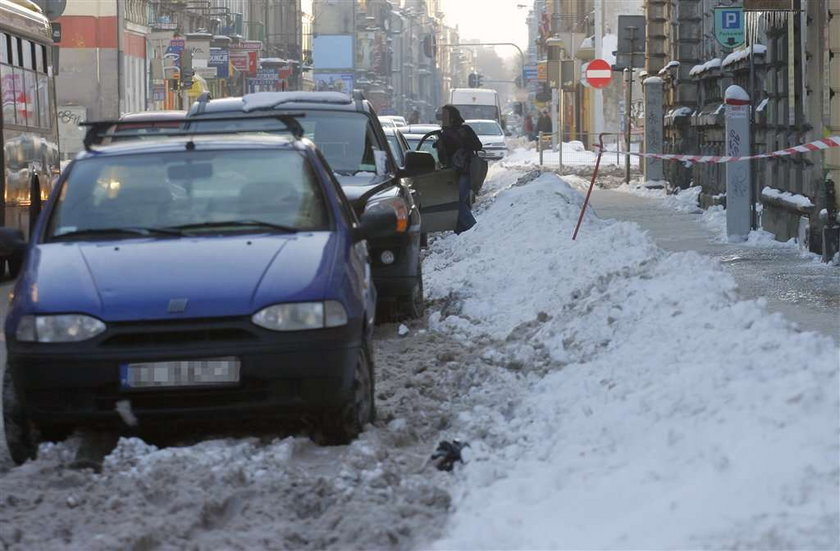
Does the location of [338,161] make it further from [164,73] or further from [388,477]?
[164,73]

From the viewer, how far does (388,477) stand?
711 cm

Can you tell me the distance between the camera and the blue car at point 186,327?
7.58 meters

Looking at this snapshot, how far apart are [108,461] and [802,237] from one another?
38.8 feet

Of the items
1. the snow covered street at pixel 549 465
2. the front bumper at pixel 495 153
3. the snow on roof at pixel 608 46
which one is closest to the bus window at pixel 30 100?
the snow covered street at pixel 549 465

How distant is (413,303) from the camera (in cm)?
1295

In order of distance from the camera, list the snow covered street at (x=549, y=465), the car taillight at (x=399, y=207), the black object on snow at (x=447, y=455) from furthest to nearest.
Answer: the car taillight at (x=399, y=207) < the black object on snow at (x=447, y=455) < the snow covered street at (x=549, y=465)

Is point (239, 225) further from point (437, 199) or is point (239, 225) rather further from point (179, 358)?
point (437, 199)

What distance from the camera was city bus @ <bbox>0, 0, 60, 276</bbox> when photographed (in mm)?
19188

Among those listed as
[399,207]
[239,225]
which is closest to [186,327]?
[239,225]

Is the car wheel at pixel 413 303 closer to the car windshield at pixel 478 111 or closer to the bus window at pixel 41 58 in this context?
the bus window at pixel 41 58

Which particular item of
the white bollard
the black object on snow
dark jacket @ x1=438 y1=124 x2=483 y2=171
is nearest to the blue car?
the black object on snow

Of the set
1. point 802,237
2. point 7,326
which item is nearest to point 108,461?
point 7,326

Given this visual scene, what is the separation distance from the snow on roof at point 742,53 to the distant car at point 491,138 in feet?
89.1

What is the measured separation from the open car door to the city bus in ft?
13.9
